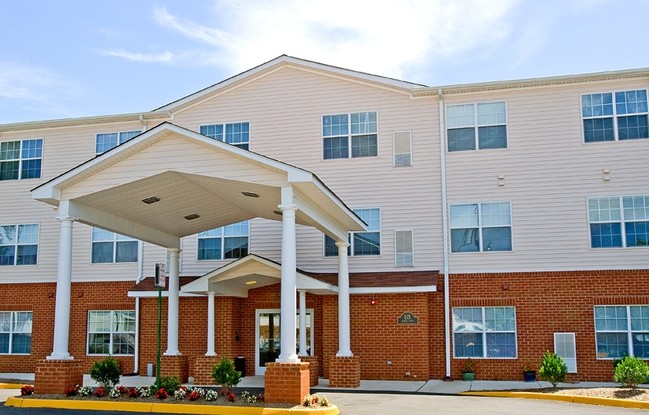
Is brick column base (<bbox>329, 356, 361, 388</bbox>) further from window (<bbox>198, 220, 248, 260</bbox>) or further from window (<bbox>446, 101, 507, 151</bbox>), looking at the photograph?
window (<bbox>446, 101, 507, 151</bbox>)

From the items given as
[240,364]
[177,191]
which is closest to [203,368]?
[240,364]

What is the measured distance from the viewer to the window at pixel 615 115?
68.7ft

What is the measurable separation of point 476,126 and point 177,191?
971cm

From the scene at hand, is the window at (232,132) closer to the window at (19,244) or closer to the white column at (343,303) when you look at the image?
the white column at (343,303)

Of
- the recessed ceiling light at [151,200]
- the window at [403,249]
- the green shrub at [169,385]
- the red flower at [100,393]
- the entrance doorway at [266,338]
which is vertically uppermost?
the recessed ceiling light at [151,200]

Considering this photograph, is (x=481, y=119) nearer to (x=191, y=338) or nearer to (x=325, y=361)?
(x=325, y=361)

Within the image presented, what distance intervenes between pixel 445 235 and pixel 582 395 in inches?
265

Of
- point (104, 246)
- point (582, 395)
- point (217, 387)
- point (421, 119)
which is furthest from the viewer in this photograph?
point (104, 246)

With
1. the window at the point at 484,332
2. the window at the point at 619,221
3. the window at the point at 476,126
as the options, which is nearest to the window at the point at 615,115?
the window at the point at 619,221

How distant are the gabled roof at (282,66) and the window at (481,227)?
4042mm

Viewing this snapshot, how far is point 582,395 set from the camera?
16.2 meters

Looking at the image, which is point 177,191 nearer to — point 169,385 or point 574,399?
point 169,385

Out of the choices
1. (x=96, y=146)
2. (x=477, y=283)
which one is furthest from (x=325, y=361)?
(x=96, y=146)

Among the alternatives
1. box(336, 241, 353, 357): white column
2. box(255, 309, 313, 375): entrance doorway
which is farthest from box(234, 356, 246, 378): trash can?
box(336, 241, 353, 357): white column
